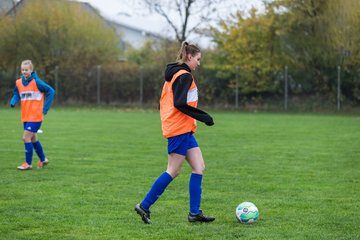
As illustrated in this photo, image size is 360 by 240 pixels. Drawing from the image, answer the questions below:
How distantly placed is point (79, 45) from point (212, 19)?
794 cm

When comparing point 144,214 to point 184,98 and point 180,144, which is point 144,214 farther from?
point 184,98

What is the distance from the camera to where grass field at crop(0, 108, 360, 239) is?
6262 millimetres

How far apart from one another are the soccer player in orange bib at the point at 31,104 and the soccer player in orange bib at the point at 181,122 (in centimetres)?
476

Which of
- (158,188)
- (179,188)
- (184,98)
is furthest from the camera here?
(179,188)

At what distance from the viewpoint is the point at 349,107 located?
30734 millimetres

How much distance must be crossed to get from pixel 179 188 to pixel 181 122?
7.95 ft

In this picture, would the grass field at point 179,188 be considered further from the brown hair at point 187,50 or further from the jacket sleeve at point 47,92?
the brown hair at point 187,50

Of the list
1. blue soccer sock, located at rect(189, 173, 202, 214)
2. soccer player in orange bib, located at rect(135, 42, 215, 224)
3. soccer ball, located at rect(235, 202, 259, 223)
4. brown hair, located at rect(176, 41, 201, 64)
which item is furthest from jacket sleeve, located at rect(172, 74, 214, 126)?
soccer ball, located at rect(235, 202, 259, 223)

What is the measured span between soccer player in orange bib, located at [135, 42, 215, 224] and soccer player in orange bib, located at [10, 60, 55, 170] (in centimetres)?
476

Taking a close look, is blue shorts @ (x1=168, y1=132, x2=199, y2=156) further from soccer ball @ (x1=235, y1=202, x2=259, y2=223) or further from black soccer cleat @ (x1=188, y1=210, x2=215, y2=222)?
soccer ball @ (x1=235, y1=202, x2=259, y2=223)

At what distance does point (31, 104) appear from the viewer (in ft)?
36.0

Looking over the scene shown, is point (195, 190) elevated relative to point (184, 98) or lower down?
lower down

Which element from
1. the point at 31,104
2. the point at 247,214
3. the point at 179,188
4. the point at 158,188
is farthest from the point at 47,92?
the point at 247,214

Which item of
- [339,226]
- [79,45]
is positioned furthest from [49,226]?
[79,45]
